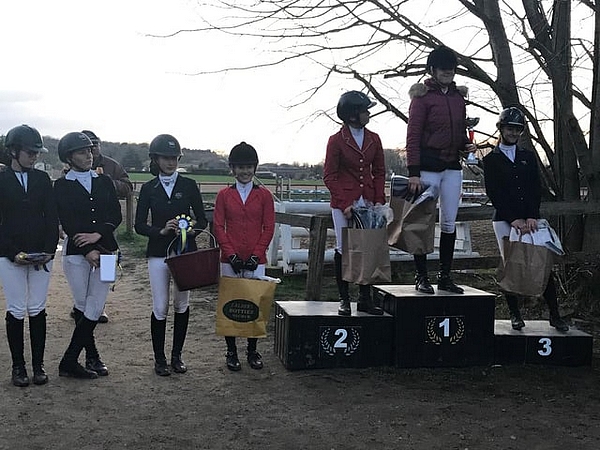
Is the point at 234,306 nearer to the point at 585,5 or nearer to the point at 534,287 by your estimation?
the point at 534,287

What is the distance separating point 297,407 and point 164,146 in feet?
6.69

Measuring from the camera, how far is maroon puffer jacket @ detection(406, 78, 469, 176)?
5.57 meters

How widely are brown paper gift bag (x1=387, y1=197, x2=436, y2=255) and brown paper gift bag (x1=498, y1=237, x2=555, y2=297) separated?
61cm

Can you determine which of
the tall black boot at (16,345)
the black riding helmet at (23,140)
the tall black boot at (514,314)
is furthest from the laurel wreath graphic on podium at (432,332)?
the black riding helmet at (23,140)

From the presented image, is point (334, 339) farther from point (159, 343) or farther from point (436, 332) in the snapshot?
point (159, 343)

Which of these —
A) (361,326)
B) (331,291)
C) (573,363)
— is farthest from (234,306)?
(331,291)

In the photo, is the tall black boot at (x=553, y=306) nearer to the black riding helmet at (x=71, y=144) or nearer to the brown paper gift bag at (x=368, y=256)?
the brown paper gift bag at (x=368, y=256)

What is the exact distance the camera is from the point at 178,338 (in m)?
5.53


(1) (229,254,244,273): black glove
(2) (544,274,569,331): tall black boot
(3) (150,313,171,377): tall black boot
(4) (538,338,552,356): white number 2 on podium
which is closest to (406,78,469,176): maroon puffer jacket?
(2) (544,274,569,331): tall black boot

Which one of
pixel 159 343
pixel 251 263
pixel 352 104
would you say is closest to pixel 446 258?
pixel 352 104

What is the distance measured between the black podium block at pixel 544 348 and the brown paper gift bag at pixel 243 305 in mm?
1871

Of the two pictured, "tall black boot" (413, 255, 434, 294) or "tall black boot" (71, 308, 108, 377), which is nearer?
"tall black boot" (71, 308, 108, 377)

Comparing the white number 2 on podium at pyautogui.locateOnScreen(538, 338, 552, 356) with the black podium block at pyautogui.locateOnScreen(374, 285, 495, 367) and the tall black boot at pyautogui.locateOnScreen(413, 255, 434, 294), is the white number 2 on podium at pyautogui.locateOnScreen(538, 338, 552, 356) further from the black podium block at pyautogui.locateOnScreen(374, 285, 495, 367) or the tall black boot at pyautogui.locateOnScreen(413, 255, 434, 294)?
the tall black boot at pyautogui.locateOnScreen(413, 255, 434, 294)

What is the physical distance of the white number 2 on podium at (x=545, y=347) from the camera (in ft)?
19.0
